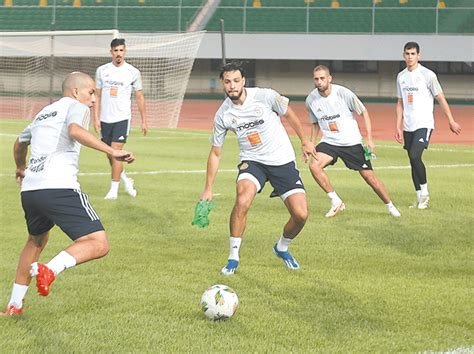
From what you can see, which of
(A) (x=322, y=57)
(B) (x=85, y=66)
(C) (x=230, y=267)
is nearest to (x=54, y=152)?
(C) (x=230, y=267)

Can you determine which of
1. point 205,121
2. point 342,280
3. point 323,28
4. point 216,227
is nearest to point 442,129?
point 205,121

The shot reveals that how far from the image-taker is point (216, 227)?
11.7 m

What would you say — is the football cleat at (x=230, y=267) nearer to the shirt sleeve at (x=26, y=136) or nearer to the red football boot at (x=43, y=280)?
the shirt sleeve at (x=26, y=136)

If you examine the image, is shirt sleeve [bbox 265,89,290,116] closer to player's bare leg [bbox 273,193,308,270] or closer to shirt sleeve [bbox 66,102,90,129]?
player's bare leg [bbox 273,193,308,270]

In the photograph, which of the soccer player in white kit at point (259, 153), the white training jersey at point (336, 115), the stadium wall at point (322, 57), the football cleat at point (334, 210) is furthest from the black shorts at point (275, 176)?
the stadium wall at point (322, 57)

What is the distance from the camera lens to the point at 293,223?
9.20 m

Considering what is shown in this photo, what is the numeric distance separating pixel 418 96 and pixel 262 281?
6.51m

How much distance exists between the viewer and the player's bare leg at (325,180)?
12.6 m

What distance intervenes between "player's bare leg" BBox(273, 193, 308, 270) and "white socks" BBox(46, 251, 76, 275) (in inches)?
123

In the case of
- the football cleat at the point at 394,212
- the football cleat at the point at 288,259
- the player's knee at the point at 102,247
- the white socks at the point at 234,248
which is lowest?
the football cleat at the point at 394,212

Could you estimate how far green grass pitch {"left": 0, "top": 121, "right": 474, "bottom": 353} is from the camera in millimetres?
6402

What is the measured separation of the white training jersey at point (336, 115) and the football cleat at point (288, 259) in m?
4.13

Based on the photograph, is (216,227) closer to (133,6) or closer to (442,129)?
(442,129)

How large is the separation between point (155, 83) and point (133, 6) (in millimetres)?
19071
